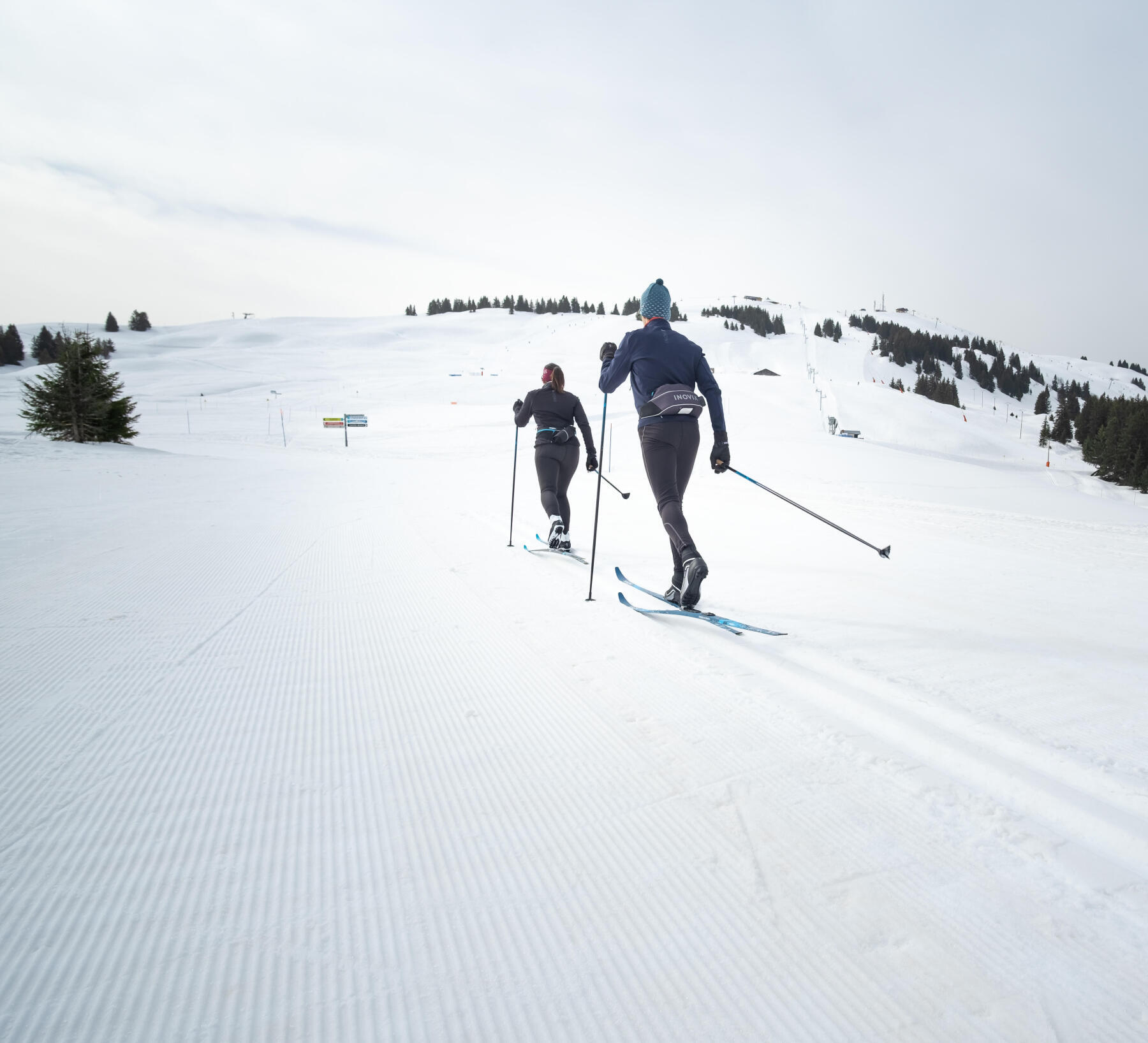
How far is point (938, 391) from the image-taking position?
83.4 m

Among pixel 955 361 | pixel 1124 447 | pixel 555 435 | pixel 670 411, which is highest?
pixel 955 361

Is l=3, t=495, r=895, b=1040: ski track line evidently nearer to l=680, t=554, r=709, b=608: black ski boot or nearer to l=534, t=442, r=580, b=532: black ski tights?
l=680, t=554, r=709, b=608: black ski boot

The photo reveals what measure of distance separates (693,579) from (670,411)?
1.12 metres

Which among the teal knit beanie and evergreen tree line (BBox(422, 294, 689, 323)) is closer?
the teal knit beanie

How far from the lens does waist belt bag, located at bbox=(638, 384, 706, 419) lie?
3.70 meters

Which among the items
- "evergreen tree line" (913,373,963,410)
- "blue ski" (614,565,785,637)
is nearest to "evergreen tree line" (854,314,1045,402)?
"evergreen tree line" (913,373,963,410)

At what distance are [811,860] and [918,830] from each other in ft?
1.18

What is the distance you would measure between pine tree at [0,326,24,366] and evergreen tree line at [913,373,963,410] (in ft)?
380

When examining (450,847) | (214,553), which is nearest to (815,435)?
(214,553)

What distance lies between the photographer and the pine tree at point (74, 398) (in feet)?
50.0

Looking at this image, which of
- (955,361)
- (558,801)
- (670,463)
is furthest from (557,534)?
(955,361)

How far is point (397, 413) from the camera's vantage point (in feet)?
108

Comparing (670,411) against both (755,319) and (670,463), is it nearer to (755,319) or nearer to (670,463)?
(670,463)

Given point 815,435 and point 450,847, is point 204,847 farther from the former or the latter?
point 815,435
